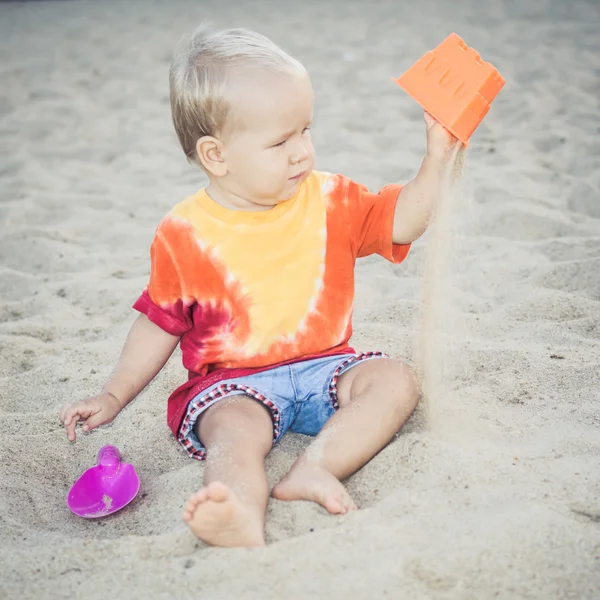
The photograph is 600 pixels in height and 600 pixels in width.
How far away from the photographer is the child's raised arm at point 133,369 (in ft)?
6.00

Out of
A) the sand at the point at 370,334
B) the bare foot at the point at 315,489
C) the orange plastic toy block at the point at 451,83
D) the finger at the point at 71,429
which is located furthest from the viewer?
the finger at the point at 71,429

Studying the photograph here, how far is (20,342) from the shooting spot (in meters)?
2.50

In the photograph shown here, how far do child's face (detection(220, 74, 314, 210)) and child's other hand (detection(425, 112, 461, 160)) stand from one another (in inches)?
10.7

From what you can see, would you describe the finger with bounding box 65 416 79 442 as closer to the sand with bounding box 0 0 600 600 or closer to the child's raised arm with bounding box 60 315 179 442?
the child's raised arm with bounding box 60 315 179 442

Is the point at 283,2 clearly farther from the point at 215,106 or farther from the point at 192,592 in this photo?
the point at 192,592

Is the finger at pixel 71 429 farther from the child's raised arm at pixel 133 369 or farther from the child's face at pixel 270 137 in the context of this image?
the child's face at pixel 270 137

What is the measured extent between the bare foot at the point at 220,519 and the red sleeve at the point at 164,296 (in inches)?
22.6

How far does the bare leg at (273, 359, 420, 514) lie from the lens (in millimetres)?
1576

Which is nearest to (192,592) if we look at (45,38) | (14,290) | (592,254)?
(14,290)

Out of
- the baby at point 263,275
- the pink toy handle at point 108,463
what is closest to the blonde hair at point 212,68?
the baby at point 263,275

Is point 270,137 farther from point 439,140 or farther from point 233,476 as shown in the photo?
point 233,476

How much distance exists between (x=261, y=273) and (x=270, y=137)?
0.33 metres

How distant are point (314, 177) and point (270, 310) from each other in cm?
36

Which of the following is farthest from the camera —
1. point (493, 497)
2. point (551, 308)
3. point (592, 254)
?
point (592, 254)
